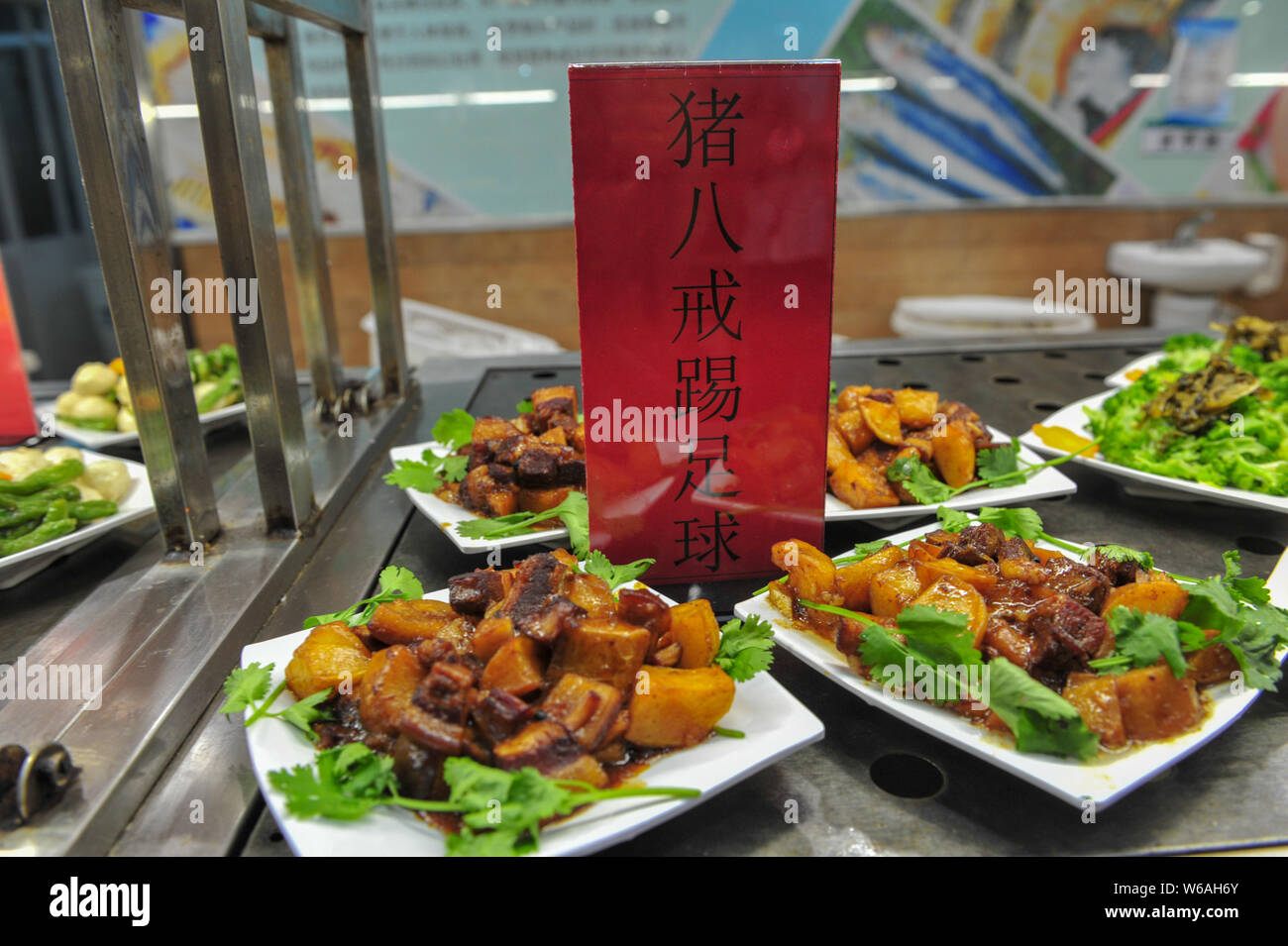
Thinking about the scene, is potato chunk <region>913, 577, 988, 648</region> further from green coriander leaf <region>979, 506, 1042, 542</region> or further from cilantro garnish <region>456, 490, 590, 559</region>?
cilantro garnish <region>456, 490, 590, 559</region>

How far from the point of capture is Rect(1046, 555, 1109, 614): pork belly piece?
119 cm

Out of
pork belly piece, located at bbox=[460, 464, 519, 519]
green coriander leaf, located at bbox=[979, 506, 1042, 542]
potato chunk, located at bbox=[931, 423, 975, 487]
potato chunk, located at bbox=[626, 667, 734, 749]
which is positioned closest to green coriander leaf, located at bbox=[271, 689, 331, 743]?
potato chunk, located at bbox=[626, 667, 734, 749]

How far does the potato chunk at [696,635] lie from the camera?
3.61 feet

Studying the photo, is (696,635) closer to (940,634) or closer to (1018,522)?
(940,634)

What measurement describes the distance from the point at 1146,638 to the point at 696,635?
0.55 metres

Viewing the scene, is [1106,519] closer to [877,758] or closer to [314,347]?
[877,758]

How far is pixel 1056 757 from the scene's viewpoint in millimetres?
960

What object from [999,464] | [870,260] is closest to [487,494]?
[999,464]

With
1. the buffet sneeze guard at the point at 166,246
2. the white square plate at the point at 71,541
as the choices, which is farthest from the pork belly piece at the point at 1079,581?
the white square plate at the point at 71,541

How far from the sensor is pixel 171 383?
152 centimetres

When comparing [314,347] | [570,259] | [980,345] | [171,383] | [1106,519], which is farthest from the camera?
[570,259]
